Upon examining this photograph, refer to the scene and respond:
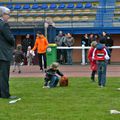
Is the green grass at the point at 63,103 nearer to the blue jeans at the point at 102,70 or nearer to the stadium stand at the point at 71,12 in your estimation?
the blue jeans at the point at 102,70

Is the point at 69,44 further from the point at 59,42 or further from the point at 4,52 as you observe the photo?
the point at 4,52

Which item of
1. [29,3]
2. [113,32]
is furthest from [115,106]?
[29,3]

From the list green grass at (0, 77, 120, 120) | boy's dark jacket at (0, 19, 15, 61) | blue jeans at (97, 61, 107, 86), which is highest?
boy's dark jacket at (0, 19, 15, 61)

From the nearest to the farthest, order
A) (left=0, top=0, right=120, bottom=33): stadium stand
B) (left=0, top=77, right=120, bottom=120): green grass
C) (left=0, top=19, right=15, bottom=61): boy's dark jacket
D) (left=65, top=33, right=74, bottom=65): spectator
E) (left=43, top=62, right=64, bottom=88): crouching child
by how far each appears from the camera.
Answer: (left=0, top=77, right=120, bottom=120): green grass
(left=0, top=19, right=15, bottom=61): boy's dark jacket
(left=43, top=62, right=64, bottom=88): crouching child
(left=65, top=33, right=74, bottom=65): spectator
(left=0, top=0, right=120, bottom=33): stadium stand

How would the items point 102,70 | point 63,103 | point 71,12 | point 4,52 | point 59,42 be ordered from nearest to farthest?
point 63,103
point 4,52
point 102,70
point 59,42
point 71,12

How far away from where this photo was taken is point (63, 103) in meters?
10.7

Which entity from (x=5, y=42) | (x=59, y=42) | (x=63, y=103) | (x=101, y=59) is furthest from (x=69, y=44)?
(x=63, y=103)

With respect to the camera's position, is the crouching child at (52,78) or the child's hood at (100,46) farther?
the crouching child at (52,78)

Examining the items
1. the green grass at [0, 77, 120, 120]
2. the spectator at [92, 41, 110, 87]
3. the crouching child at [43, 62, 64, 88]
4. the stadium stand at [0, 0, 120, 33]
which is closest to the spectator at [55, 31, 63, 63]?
the stadium stand at [0, 0, 120, 33]

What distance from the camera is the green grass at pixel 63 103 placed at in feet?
29.6

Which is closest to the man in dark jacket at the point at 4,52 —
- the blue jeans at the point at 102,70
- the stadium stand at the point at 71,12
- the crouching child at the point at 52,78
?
the crouching child at the point at 52,78

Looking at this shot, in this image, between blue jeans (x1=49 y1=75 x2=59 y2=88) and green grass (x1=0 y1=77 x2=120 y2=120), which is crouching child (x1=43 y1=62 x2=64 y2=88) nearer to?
blue jeans (x1=49 y1=75 x2=59 y2=88)

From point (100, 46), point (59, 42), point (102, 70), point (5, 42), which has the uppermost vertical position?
point (5, 42)

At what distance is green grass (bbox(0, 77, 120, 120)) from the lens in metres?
9.02
